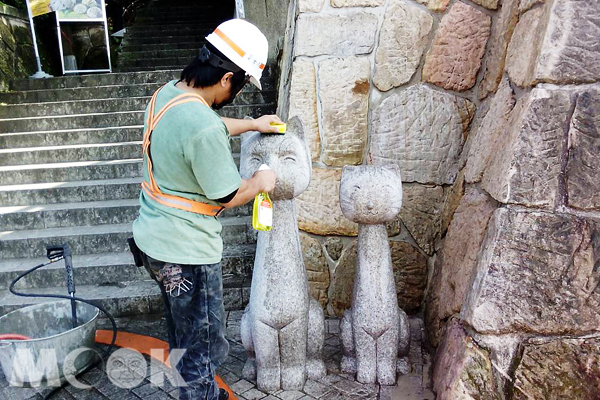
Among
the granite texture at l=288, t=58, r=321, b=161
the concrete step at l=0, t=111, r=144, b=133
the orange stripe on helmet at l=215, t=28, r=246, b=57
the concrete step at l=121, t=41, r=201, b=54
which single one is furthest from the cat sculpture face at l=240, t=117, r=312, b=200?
the concrete step at l=121, t=41, r=201, b=54

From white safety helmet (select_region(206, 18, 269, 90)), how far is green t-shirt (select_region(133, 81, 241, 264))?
0.26m

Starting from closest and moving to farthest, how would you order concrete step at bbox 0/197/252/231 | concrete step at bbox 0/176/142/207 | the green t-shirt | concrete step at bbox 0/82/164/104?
1. the green t-shirt
2. concrete step at bbox 0/197/252/231
3. concrete step at bbox 0/176/142/207
4. concrete step at bbox 0/82/164/104

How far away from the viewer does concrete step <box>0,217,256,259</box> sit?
4.24 m

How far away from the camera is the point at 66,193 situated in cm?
478

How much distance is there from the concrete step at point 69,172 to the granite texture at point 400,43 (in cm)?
307

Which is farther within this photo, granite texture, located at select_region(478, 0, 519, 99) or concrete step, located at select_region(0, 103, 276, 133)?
concrete step, located at select_region(0, 103, 276, 133)

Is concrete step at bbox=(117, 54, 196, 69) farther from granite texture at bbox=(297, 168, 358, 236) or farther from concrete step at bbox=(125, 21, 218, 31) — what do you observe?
granite texture at bbox=(297, 168, 358, 236)

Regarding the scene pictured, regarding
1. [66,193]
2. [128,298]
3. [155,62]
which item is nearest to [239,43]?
[128,298]

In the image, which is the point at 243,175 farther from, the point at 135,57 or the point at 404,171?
the point at 135,57

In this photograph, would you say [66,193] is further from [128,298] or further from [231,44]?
[231,44]

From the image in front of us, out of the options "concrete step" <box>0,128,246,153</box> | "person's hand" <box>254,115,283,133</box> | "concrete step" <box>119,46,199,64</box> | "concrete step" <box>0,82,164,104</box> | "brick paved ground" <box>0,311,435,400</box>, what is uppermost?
"person's hand" <box>254,115,283,133</box>

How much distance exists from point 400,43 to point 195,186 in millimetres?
2078

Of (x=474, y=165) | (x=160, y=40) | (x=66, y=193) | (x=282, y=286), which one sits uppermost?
(x=160, y=40)

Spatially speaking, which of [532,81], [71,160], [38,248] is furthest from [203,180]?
[71,160]
